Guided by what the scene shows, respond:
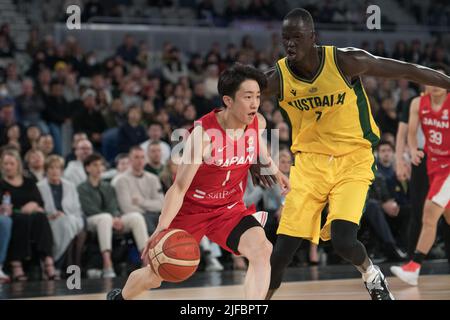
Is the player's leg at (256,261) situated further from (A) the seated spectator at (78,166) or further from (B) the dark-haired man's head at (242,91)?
(A) the seated spectator at (78,166)

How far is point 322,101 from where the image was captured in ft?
18.5

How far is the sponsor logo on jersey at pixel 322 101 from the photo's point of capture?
563cm

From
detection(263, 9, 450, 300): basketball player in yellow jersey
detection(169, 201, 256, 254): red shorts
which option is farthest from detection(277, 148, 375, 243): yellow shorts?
detection(169, 201, 256, 254): red shorts

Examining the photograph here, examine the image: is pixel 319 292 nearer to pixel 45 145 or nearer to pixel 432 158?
pixel 432 158

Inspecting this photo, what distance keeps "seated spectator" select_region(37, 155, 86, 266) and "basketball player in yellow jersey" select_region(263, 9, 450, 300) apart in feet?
13.5

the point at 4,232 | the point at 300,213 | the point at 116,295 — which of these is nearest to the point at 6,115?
the point at 4,232

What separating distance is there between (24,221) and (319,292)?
135 inches

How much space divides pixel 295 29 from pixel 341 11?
1437 cm

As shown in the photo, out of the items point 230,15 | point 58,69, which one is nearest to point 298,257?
point 58,69

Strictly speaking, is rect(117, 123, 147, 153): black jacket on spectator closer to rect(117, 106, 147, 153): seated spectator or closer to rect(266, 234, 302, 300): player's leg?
rect(117, 106, 147, 153): seated spectator

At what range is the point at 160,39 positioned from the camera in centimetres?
1703

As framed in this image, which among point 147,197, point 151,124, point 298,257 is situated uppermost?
point 151,124

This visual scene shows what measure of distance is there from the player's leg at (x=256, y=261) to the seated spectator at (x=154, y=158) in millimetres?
5215
